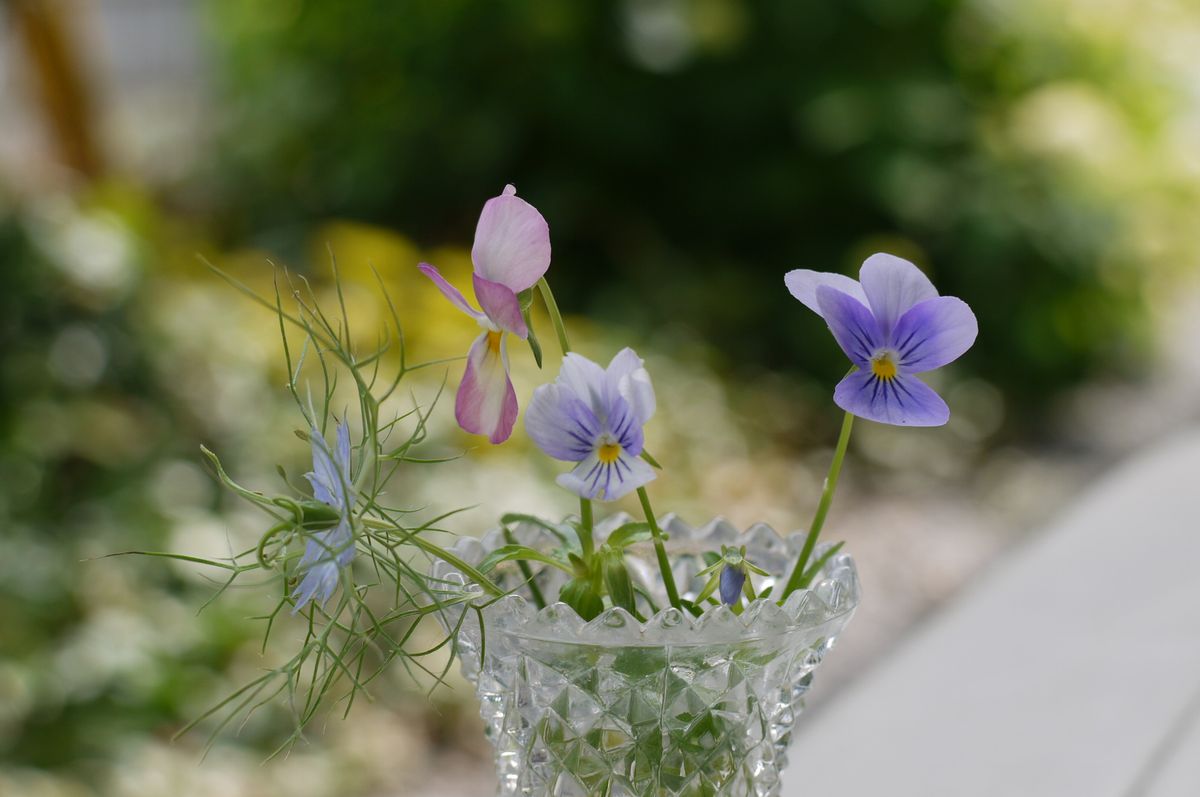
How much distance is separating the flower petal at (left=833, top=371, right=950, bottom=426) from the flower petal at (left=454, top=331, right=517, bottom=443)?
0.44ft

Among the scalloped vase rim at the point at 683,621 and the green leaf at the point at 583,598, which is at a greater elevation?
the green leaf at the point at 583,598

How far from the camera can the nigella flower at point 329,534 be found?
0.50 m

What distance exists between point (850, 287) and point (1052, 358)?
3.56 meters

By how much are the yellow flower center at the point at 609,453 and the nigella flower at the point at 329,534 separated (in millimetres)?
99

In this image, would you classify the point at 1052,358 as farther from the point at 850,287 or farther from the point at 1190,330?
the point at 850,287

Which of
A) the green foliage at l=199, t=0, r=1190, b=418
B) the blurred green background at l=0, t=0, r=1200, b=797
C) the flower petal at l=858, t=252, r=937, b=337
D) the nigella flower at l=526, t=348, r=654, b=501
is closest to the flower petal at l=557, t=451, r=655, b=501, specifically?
the nigella flower at l=526, t=348, r=654, b=501

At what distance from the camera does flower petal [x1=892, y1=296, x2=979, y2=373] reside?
0.51m

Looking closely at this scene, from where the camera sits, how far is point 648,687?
0.53 metres

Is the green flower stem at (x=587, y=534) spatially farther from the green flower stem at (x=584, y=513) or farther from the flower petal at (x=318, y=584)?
the flower petal at (x=318, y=584)

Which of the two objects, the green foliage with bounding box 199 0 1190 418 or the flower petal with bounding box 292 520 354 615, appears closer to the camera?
the flower petal with bounding box 292 520 354 615

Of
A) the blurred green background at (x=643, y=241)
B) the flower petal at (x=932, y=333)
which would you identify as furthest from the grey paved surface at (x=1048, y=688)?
the blurred green background at (x=643, y=241)

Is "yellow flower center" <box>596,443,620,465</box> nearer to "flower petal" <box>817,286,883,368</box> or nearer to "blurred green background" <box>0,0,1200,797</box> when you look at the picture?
"flower petal" <box>817,286,883,368</box>

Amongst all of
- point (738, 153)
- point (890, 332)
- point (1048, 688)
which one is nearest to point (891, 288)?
point (890, 332)

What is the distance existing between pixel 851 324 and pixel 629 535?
14 cm
